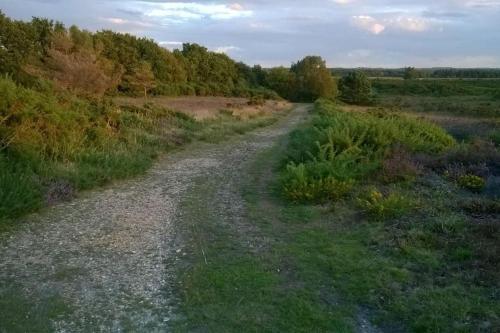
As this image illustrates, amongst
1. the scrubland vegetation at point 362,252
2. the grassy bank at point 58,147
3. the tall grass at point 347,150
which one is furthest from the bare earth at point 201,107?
the scrubland vegetation at point 362,252

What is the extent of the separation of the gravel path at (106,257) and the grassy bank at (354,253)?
0.40 metres

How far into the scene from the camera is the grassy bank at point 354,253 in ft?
15.8

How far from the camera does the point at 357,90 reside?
185ft

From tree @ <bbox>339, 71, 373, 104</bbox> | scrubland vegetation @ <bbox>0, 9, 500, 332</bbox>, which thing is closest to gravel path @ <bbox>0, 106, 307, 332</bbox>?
scrubland vegetation @ <bbox>0, 9, 500, 332</bbox>

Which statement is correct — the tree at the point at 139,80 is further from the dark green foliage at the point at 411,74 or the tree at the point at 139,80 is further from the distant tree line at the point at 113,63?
the dark green foliage at the point at 411,74

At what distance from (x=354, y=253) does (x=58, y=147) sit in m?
7.29

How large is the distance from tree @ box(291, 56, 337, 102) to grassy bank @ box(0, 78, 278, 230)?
50274 millimetres

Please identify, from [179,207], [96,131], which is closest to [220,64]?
[96,131]

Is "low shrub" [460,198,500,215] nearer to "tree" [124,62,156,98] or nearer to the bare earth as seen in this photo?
the bare earth

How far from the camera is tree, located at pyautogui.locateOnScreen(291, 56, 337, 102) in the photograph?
6431cm

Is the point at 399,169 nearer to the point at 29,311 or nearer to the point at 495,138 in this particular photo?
the point at 29,311

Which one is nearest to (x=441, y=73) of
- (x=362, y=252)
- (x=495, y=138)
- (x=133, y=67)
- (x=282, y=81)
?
(x=282, y=81)

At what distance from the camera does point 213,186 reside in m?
10.6

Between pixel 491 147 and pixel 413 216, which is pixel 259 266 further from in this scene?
pixel 491 147
